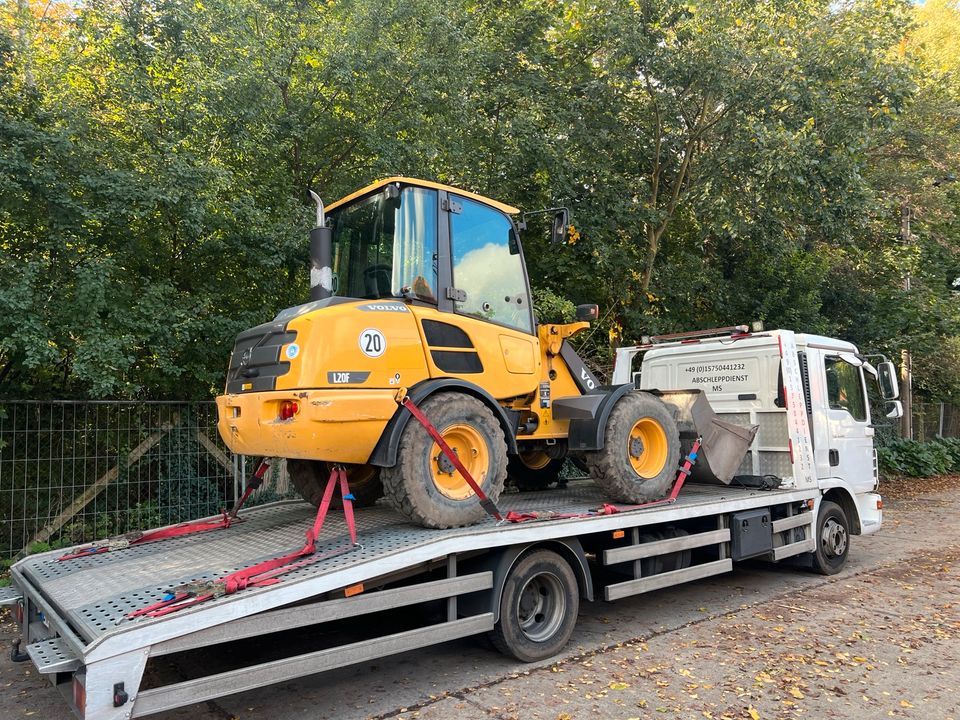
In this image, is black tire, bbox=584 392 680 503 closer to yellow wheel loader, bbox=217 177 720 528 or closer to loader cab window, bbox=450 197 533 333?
yellow wheel loader, bbox=217 177 720 528

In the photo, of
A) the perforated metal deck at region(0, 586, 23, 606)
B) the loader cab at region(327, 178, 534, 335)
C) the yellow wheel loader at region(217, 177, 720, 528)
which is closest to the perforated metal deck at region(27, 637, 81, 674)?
the perforated metal deck at region(0, 586, 23, 606)

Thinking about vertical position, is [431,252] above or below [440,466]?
above

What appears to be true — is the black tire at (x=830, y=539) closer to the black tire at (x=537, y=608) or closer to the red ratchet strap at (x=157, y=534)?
the black tire at (x=537, y=608)

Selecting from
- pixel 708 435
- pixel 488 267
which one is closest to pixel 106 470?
pixel 488 267

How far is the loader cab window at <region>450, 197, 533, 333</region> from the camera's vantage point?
5453mm

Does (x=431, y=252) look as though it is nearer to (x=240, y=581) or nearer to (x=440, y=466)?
(x=440, y=466)

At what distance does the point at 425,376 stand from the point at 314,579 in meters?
1.60

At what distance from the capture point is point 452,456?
184 inches

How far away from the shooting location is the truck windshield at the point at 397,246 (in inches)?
202

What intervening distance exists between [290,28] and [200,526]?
6042 mm

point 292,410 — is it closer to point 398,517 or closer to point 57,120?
point 398,517

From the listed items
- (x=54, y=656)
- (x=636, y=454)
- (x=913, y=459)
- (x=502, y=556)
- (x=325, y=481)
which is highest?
(x=636, y=454)

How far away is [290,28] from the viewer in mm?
8422

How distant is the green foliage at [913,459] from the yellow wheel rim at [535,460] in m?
13.0
